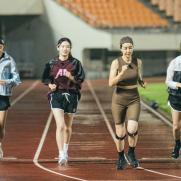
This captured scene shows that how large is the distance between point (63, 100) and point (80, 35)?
1358 inches

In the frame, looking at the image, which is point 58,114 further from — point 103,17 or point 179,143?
point 103,17

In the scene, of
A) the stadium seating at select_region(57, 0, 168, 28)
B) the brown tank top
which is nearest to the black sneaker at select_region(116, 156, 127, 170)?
the brown tank top

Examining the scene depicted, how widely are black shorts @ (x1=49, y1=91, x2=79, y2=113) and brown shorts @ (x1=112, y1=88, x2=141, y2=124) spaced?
0.92m

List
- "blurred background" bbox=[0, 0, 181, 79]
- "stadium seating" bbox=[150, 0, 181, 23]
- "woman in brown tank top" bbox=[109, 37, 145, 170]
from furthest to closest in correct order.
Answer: "blurred background" bbox=[0, 0, 181, 79] < "stadium seating" bbox=[150, 0, 181, 23] < "woman in brown tank top" bbox=[109, 37, 145, 170]

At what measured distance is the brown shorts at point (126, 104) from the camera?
1229cm

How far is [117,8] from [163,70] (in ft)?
17.9

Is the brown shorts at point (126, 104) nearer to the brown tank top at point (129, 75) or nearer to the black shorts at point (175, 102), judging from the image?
the brown tank top at point (129, 75)

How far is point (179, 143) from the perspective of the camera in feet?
45.5

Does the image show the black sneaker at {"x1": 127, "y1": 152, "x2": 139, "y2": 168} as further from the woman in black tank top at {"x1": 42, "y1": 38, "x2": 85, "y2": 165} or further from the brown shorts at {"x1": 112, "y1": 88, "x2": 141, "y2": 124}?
the woman in black tank top at {"x1": 42, "y1": 38, "x2": 85, "y2": 165}

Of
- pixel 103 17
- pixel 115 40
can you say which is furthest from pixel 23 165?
pixel 103 17

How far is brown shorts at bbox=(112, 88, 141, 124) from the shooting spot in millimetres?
12289

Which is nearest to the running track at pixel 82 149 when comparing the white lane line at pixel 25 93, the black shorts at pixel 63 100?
the black shorts at pixel 63 100

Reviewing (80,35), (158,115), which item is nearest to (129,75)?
(158,115)

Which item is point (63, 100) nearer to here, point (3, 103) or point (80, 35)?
point (3, 103)
